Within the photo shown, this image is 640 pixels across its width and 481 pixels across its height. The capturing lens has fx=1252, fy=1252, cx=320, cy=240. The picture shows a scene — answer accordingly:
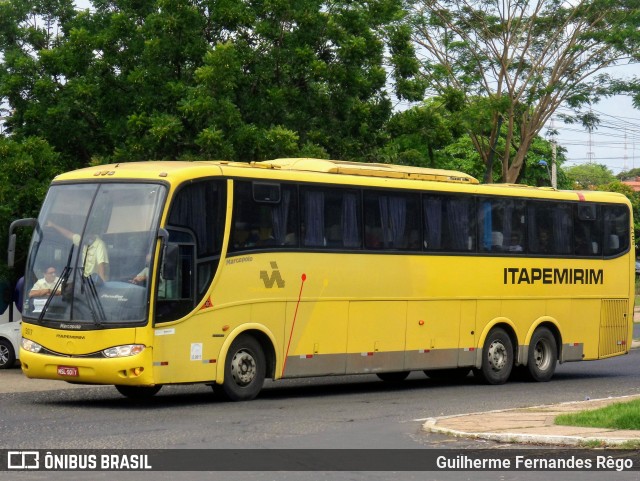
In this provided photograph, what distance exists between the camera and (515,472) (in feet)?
36.0

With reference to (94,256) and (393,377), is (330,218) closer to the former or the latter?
(94,256)

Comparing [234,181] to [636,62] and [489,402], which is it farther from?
[636,62]

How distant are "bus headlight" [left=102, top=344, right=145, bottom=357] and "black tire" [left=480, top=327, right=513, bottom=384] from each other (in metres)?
7.91

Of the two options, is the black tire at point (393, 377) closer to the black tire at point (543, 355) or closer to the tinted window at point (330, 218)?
the black tire at point (543, 355)

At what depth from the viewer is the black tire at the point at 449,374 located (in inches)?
901

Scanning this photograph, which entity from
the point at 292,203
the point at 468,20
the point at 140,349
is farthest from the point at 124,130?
the point at 468,20

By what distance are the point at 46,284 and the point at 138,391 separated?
246cm

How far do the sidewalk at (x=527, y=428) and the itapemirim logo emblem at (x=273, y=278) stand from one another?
12.4 ft

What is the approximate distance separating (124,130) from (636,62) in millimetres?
17489

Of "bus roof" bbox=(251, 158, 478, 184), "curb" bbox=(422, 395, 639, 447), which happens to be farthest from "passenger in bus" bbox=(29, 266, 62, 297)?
"curb" bbox=(422, 395, 639, 447)

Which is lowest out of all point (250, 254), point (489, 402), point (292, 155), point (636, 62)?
point (489, 402)

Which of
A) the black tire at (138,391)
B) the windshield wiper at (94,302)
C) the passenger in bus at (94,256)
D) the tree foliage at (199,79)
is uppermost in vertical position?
the tree foliage at (199,79)

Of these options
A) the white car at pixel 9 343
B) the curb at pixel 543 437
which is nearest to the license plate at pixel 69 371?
the curb at pixel 543 437

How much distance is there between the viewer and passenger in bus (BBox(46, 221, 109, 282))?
642 inches
